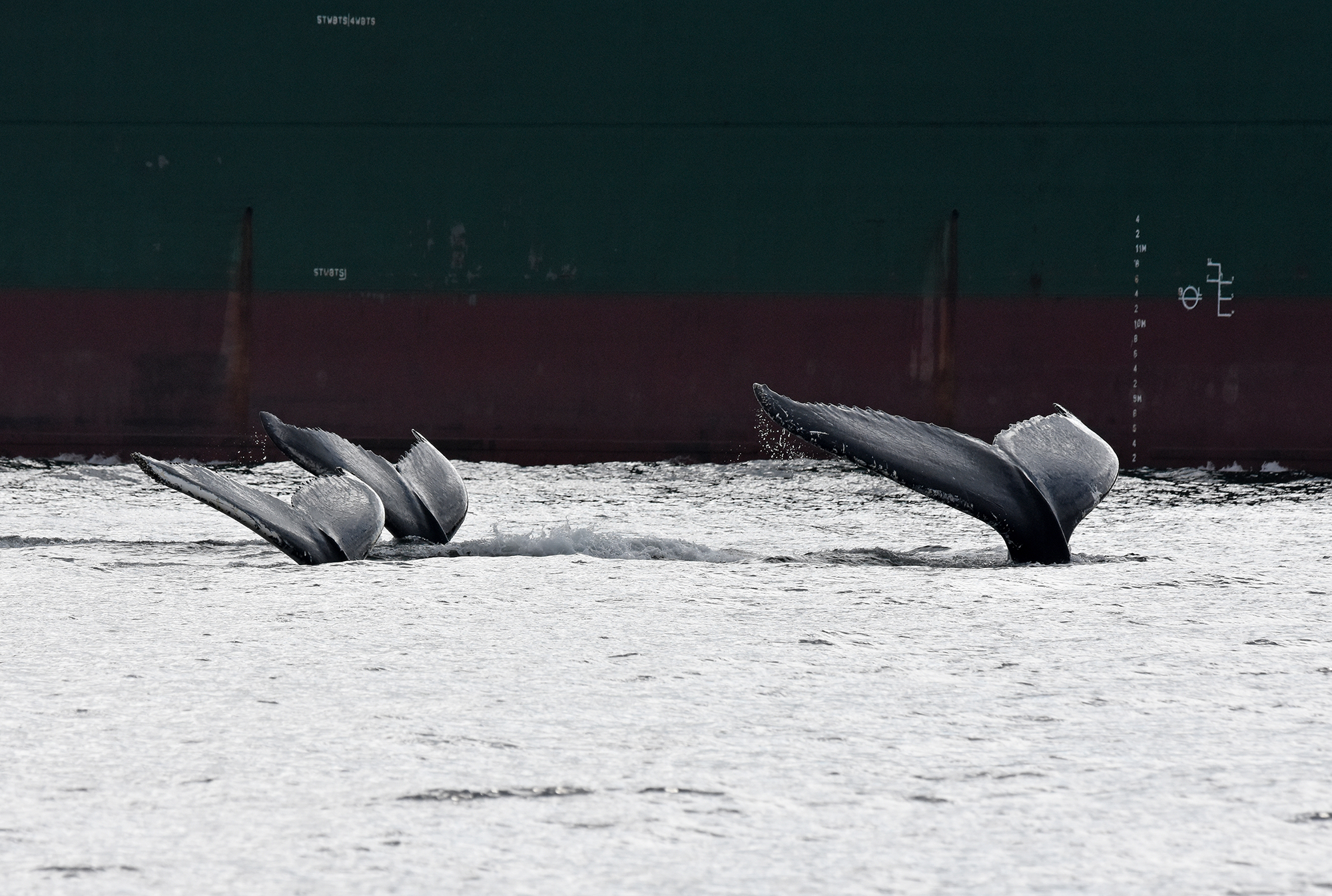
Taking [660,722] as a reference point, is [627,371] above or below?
above

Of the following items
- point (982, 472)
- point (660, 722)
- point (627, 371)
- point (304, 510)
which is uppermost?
point (627, 371)

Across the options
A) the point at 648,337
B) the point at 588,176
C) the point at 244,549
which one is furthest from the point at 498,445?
the point at 244,549

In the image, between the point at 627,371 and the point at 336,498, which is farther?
the point at 627,371

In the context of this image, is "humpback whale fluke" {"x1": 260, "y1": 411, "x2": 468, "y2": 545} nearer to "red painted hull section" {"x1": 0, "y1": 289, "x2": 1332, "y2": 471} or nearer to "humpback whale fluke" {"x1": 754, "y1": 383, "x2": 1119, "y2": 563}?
"humpback whale fluke" {"x1": 754, "y1": 383, "x2": 1119, "y2": 563}

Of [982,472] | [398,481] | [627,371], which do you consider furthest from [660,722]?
[627,371]

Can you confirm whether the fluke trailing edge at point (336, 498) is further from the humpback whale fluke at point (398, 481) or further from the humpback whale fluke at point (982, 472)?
the humpback whale fluke at point (982, 472)

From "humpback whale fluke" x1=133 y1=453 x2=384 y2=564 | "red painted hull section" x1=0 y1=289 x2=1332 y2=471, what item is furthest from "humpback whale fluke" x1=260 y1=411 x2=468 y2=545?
"red painted hull section" x1=0 y1=289 x2=1332 y2=471

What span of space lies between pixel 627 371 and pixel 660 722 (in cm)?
704

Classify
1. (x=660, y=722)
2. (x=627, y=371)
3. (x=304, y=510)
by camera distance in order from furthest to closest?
(x=627, y=371)
(x=304, y=510)
(x=660, y=722)

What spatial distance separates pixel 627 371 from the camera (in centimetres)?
973

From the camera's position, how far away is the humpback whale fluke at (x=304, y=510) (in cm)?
492

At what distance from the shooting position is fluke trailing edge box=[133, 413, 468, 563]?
498 cm

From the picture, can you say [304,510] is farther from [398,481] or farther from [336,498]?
[398,481]

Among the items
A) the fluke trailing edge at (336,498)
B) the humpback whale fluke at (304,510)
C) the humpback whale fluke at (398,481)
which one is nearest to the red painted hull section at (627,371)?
the fluke trailing edge at (336,498)
